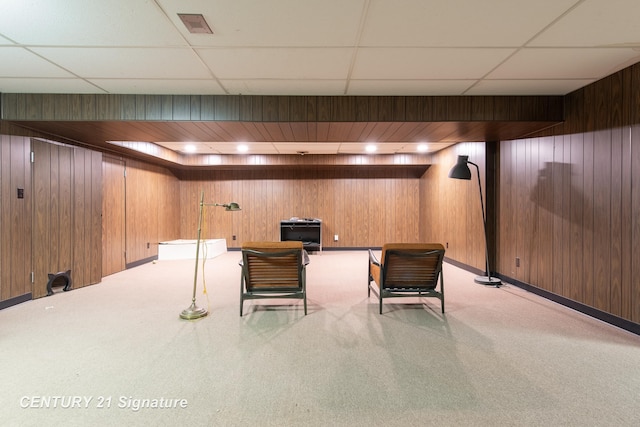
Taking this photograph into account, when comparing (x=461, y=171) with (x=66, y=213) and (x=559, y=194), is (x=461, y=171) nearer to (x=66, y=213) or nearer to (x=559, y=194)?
(x=559, y=194)

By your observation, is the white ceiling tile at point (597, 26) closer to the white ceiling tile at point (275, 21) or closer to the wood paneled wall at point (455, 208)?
the white ceiling tile at point (275, 21)

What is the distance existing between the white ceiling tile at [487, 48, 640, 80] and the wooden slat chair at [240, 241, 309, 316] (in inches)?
99.2

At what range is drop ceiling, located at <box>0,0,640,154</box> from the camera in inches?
71.9

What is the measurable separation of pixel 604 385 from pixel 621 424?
0.41 metres

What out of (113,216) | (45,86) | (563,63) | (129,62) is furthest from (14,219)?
(563,63)

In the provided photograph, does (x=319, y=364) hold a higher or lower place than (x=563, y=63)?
lower

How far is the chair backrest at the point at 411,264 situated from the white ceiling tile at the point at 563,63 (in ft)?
5.77

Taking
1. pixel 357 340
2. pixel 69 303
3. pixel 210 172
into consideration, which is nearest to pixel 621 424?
pixel 357 340

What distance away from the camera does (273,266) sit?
9.84ft

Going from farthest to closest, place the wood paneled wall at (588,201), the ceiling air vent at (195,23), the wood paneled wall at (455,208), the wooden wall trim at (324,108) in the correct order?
1. the wood paneled wall at (455,208)
2. the wooden wall trim at (324,108)
3. the wood paneled wall at (588,201)
4. the ceiling air vent at (195,23)

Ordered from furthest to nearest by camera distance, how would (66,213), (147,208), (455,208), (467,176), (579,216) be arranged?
(147,208), (455,208), (467,176), (66,213), (579,216)

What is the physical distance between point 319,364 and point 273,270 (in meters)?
1.14

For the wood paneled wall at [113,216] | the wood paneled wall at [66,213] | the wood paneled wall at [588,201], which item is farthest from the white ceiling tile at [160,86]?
the wood paneled wall at [588,201]

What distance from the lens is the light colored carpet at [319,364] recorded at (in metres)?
1.62
